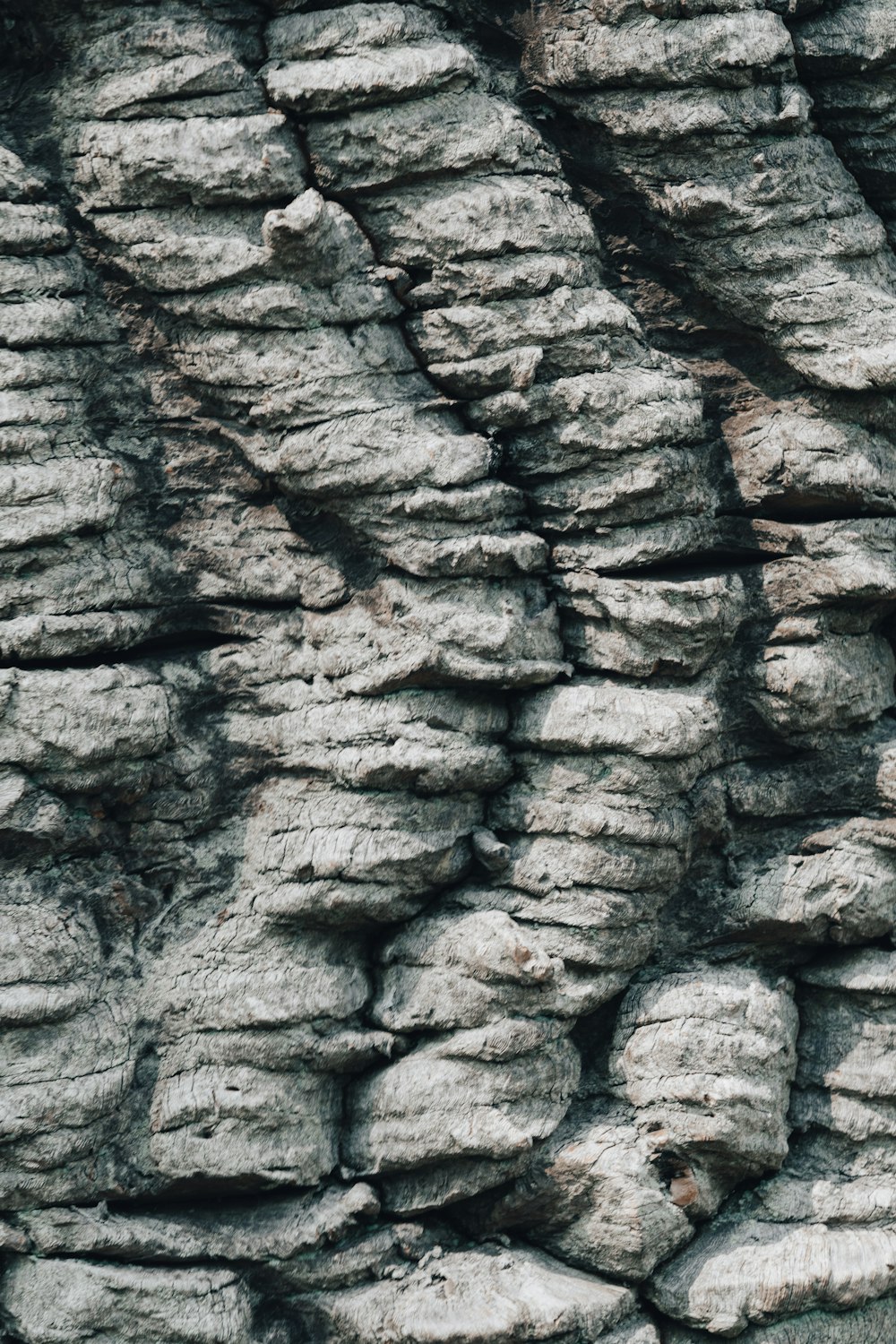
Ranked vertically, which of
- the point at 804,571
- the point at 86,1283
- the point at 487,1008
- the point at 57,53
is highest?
the point at 57,53

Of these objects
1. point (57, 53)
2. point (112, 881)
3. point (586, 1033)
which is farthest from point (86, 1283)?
point (57, 53)

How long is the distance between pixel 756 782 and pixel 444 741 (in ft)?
3.19

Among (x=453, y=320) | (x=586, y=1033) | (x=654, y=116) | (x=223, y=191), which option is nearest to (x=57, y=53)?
(x=223, y=191)

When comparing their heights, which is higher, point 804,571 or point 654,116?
point 654,116

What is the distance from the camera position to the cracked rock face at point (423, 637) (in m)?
3.58

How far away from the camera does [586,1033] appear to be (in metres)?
3.97

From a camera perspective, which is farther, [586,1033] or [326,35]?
[586,1033]

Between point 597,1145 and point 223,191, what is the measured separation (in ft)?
9.06

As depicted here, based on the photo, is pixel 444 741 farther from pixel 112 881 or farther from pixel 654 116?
pixel 654 116

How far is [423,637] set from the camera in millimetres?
3688

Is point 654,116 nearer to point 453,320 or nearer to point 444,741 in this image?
point 453,320

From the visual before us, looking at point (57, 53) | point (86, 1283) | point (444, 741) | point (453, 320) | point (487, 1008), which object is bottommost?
point (86, 1283)

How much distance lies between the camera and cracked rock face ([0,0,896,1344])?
3584mm

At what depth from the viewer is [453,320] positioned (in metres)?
3.67
